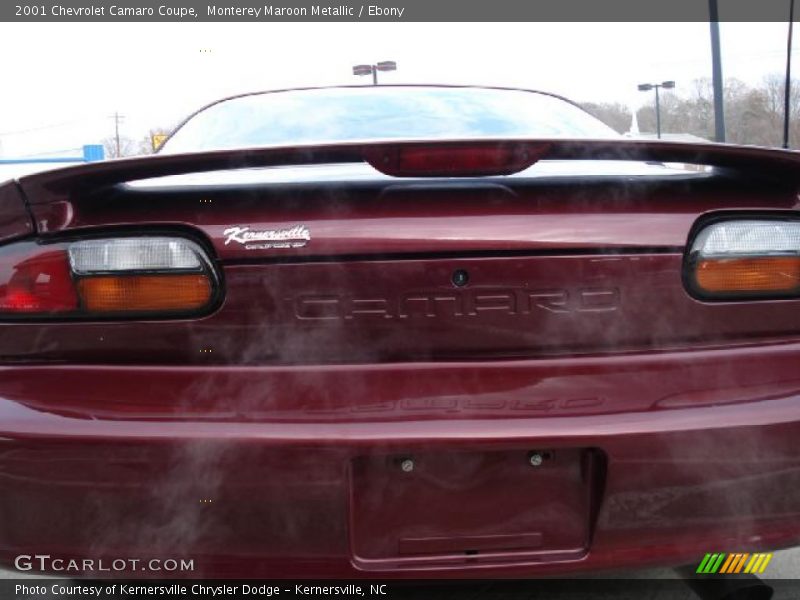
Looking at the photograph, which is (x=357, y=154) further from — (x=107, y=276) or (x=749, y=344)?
(x=749, y=344)

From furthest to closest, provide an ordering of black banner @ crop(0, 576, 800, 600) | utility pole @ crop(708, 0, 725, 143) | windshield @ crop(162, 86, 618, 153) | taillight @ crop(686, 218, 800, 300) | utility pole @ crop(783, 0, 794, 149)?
utility pole @ crop(708, 0, 725, 143) < windshield @ crop(162, 86, 618, 153) < utility pole @ crop(783, 0, 794, 149) < black banner @ crop(0, 576, 800, 600) < taillight @ crop(686, 218, 800, 300)

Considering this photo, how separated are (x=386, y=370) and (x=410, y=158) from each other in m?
0.46

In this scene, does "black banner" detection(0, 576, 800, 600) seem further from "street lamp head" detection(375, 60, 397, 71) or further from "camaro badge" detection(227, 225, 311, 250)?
"street lamp head" detection(375, 60, 397, 71)

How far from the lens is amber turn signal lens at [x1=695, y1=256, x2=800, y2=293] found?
62.9 inches

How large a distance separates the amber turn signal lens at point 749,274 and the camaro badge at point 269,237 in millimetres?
869

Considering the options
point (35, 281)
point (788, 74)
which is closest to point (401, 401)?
point (35, 281)

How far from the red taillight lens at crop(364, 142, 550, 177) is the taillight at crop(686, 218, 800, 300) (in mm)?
430

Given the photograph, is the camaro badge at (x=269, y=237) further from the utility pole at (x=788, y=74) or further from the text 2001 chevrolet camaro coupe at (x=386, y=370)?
the utility pole at (x=788, y=74)

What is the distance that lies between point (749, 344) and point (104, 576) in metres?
1.49

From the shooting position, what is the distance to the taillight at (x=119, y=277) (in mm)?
1526

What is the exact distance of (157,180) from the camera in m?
1.63

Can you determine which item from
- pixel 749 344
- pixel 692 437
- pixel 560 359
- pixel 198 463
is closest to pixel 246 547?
pixel 198 463

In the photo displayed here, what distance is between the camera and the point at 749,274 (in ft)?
5.31

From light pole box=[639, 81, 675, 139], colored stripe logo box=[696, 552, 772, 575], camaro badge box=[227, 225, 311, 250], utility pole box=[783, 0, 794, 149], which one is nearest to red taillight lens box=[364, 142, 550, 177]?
camaro badge box=[227, 225, 311, 250]
